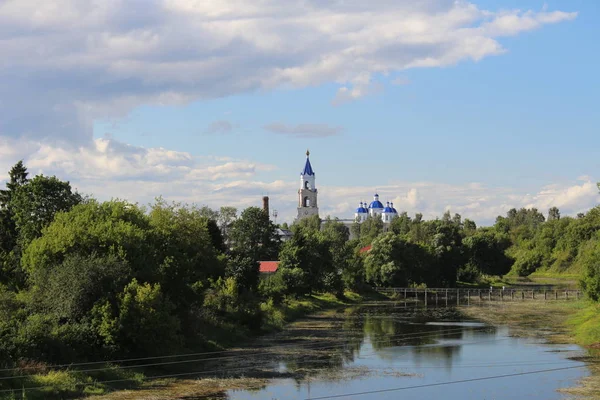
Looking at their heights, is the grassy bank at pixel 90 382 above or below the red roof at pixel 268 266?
below

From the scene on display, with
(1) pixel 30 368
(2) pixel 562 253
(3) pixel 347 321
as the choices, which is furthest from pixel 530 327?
(2) pixel 562 253

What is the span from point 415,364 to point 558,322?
31.5m

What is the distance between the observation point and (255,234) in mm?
117125

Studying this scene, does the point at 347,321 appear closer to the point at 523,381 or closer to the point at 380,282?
the point at 523,381

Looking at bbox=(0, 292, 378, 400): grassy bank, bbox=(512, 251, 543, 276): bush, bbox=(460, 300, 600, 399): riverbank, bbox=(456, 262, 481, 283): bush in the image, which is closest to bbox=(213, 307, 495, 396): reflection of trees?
bbox=(460, 300, 600, 399): riverbank

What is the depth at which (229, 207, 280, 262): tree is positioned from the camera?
115m

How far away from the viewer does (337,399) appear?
131ft

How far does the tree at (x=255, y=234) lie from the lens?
115250 millimetres

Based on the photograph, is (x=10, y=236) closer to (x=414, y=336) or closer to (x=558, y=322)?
(x=414, y=336)

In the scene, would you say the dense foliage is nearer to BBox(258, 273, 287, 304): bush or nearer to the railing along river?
BBox(258, 273, 287, 304): bush

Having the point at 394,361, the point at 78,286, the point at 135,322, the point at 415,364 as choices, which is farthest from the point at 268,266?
the point at 78,286

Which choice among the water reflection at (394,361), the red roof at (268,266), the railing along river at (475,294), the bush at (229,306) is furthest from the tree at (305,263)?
the bush at (229,306)

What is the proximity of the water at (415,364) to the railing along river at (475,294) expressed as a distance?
40437mm

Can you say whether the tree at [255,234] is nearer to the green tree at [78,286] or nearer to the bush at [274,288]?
the bush at [274,288]
